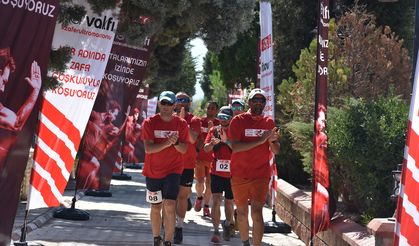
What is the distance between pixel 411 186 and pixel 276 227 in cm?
934

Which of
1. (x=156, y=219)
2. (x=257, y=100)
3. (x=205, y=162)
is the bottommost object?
(x=156, y=219)

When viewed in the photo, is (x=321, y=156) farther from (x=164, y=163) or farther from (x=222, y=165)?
(x=222, y=165)

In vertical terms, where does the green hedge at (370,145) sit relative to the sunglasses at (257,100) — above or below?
below

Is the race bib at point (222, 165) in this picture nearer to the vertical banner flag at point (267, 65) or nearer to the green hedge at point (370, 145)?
the vertical banner flag at point (267, 65)

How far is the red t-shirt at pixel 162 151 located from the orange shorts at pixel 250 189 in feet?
2.56

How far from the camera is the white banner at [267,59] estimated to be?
41.9 ft

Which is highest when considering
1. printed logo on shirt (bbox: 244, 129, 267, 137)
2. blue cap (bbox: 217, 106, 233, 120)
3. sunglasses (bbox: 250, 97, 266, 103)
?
sunglasses (bbox: 250, 97, 266, 103)

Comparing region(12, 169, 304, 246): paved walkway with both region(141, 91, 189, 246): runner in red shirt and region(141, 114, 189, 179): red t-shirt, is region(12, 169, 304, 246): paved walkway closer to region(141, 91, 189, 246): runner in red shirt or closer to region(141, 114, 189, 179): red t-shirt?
region(141, 91, 189, 246): runner in red shirt

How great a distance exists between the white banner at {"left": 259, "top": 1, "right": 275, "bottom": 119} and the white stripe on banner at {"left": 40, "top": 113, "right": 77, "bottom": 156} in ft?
14.4

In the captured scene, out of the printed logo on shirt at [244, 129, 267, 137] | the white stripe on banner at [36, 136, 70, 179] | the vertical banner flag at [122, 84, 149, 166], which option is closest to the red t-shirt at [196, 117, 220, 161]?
the printed logo on shirt at [244, 129, 267, 137]

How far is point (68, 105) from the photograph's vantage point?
30.6ft

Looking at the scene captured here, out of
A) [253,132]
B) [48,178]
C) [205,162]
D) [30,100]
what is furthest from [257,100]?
[205,162]

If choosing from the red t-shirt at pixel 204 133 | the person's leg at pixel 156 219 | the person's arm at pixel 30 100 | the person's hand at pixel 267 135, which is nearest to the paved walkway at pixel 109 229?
the red t-shirt at pixel 204 133

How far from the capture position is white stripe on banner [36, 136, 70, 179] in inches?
343
